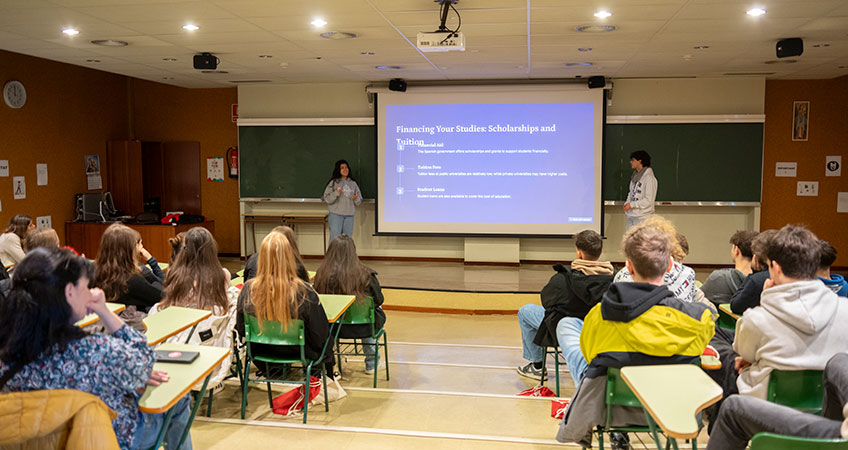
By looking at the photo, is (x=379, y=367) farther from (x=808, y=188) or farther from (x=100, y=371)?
(x=808, y=188)

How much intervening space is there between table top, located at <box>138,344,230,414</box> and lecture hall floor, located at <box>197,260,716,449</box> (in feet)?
3.29

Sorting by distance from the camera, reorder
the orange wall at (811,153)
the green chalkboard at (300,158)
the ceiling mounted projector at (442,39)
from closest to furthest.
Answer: the ceiling mounted projector at (442,39) < the orange wall at (811,153) < the green chalkboard at (300,158)

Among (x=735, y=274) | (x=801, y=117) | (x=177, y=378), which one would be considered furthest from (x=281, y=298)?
(x=801, y=117)

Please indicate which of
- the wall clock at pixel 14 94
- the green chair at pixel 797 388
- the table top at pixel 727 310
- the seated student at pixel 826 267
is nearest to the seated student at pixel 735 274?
the table top at pixel 727 310

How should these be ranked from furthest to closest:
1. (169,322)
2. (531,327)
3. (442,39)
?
(442,39)
(531,327)
(169,322)

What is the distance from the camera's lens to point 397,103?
888 centimetres

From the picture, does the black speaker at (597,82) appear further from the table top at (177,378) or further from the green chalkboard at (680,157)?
the table top at (177,378)

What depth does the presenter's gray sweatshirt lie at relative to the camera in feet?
28.9

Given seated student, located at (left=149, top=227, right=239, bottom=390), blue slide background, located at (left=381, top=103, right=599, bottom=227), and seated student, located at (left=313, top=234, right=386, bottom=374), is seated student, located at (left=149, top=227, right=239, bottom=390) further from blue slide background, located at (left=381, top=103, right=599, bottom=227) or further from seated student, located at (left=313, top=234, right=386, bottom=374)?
blue slide background, located at (left=381, top=103, right=599, bottom=227)

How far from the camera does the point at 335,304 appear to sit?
371 cm

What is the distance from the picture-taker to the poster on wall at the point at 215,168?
9859 mm

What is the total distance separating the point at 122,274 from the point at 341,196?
5261 millimetres

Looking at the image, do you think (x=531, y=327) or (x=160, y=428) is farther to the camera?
(x=531, y=327)

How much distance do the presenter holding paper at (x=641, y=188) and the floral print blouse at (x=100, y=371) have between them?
6842 mm
